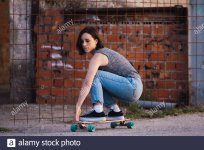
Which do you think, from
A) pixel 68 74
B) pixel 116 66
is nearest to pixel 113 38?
pixel 68 74

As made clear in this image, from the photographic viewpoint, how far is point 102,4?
30.9ft

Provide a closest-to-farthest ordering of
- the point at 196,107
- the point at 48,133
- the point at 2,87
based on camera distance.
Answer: the point at 48,133
the point at 196,107
the point at 2,87

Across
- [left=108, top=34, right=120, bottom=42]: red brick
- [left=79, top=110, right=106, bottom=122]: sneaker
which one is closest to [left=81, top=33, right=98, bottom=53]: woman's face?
[left=79, top=110, right=106, bottom=122]: sneaker

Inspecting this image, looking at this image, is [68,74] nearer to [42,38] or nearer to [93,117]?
[42,38]

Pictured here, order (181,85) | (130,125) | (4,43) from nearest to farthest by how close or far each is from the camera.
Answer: (130,125), (181,85), (4,43)

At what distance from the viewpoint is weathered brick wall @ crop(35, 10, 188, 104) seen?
934 cm

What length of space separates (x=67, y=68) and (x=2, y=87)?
8.72 ft

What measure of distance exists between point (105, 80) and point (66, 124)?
107 centimetres

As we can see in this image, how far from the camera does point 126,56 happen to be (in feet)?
30.9

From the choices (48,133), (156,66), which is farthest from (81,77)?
(48,133)

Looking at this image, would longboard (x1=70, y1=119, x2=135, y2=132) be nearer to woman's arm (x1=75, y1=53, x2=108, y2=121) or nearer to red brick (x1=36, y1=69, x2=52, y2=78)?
woman's arm (x1=75, y1=53, x2=108, y2=121)
